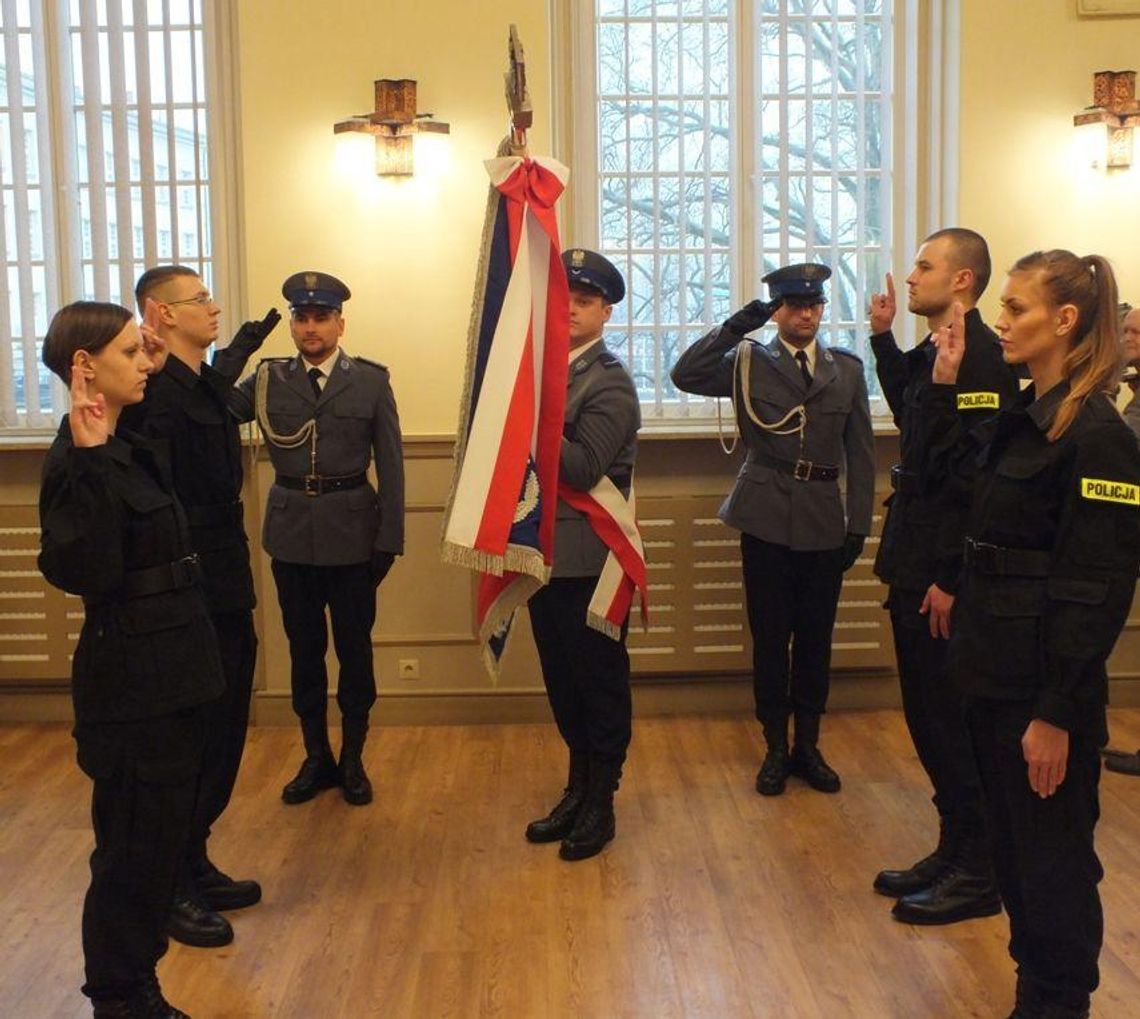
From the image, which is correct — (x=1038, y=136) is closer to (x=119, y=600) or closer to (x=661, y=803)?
(x=661, y=803)

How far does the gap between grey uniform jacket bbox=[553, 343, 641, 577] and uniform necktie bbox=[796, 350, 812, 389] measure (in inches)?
30.1

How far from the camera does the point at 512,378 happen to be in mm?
3020

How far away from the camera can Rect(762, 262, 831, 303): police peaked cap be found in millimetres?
3893

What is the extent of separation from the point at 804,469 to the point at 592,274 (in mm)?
1027

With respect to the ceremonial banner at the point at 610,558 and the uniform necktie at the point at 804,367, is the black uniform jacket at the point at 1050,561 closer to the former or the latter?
the ceremonial banner at the point at 610,558

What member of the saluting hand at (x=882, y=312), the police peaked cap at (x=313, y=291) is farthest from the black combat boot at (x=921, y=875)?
the police peaked cap at (x=313, y=291)

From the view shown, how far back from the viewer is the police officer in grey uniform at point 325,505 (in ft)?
12.7

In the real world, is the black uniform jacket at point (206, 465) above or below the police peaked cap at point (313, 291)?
below

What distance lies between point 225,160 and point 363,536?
1.62 m

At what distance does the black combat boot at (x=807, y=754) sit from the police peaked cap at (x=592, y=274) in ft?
4.97

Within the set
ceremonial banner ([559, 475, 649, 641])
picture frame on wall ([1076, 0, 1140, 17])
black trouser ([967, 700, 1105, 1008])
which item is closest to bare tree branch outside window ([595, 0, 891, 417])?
picture frame on wall ([1076, 0, 1140, 17])

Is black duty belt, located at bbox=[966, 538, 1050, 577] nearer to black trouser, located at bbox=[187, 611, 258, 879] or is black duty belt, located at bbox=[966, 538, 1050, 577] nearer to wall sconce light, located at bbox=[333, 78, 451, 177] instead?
black trouser, located at bbox=[187, 611, 258, 879]

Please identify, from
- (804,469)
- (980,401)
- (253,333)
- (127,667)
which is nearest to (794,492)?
(804,469)

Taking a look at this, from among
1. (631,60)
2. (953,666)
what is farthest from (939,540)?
(631,60)
